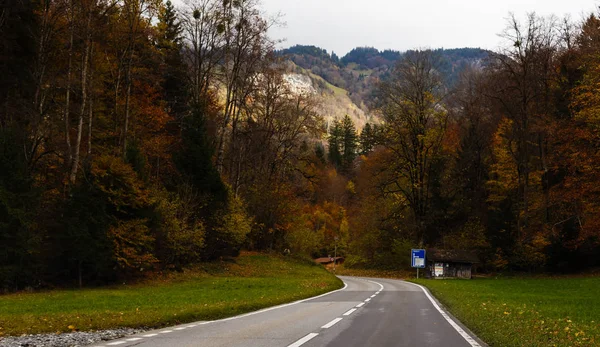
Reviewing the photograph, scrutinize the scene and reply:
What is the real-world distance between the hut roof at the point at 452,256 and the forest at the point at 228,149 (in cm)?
216

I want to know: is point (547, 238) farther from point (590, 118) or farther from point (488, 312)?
point (488, 312)

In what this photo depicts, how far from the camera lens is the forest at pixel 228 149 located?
26.9 meters

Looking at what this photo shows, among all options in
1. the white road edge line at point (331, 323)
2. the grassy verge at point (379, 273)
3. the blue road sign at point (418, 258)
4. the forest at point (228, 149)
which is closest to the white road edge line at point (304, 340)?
the white road edge line at point (331, 323)

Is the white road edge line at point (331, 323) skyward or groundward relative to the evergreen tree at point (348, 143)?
groundward

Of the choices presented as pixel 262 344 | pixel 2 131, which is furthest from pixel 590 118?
pixel 2 131

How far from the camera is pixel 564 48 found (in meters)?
44.0

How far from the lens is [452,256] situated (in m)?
53.8

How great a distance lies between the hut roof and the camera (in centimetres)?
5362

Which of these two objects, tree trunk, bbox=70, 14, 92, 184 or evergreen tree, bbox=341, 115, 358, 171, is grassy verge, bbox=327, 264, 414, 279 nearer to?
tree trunk, bbox=70, 14, 92, 184

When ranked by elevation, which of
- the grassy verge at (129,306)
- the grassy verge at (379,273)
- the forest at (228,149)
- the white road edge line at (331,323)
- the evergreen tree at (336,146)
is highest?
the evergreen tree at (336,146)

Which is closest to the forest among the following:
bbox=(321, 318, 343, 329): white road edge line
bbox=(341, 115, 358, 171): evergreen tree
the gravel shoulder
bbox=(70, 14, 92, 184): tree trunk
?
bbox=(70, 14, 92, 184): tree trunk

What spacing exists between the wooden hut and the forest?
2.50m

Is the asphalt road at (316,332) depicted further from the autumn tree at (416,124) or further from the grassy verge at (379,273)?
the grassy verge at (379,273)

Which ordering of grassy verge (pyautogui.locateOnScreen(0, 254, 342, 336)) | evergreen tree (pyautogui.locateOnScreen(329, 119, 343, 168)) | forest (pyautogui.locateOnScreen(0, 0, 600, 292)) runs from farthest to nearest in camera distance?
evergreen tree (pyautogui.locateOnScreen(329, 119, 343, 168)) < forest (pyautogui.locateOnScreen(0, 0, 600, 292)) < grassy verge (pyautogui.locateOnScreen(0, 254, 342, 336))
